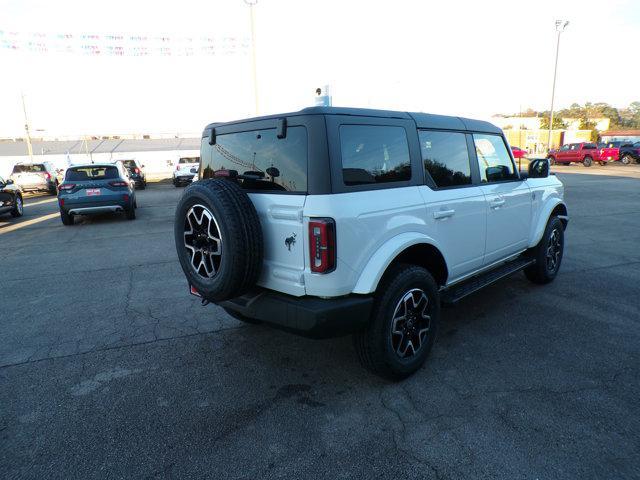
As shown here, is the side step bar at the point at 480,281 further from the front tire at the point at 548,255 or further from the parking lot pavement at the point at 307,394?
the parking lot pavement at the point at 307,394

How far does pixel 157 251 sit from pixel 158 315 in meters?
3.28

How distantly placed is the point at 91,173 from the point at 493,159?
9.87 meters

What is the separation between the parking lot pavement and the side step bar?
415 mm

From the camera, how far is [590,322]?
4094 mm

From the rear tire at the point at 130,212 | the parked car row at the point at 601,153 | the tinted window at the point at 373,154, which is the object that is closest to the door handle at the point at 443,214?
the tinted window at the point at 373,154

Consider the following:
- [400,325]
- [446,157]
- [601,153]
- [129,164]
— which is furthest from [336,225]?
[601,153]

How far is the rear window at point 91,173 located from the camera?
409 inches

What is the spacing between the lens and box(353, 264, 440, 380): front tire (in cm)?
290

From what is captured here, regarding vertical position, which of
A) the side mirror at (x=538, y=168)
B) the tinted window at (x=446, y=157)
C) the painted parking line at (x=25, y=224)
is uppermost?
the tinted window at (x=446, y=157)

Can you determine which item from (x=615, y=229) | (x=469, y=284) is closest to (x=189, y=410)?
(x=469, y=284)

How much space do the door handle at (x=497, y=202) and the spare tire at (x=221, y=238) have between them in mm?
2379

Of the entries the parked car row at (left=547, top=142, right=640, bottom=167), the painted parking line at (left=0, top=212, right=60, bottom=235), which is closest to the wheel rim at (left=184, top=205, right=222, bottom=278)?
the painted parking line at (left=0, top=212, right=60, bottom=235)

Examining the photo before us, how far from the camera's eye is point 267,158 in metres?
2.98

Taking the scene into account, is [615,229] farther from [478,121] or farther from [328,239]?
[328,239]
